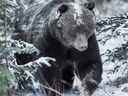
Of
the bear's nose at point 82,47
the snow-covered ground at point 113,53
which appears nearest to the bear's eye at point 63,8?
the bear's nose at point 82,47

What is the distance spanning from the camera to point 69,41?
597cm

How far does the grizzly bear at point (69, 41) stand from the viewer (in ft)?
19.1

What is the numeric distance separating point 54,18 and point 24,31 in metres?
1.06

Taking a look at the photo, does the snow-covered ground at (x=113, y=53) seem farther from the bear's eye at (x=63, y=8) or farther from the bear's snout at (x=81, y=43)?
the bear's eye at (x=63, y=8)

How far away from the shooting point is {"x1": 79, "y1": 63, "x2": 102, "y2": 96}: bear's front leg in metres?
6.24

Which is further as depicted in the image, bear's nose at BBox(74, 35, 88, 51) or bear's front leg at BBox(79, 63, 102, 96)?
bear's front leg at BBox(79, 63, 102, 96)

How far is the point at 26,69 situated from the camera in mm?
4723

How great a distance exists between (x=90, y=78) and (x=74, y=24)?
878 millimetres

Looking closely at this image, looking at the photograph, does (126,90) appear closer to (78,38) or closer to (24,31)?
(78,38)

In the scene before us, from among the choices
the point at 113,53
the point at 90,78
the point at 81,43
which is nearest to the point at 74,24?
the point at 81,43

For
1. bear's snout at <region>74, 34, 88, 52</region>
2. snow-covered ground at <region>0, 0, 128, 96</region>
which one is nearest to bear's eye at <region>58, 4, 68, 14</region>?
bear's snout at <region>74, 34, 88, 52</region>

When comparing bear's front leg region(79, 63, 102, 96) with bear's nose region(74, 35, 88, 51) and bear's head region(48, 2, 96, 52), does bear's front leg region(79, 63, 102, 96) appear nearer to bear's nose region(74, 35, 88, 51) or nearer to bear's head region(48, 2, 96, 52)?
bear's head region(48, 2, 96, 52)

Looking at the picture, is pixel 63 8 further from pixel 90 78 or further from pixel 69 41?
pixel 90 78

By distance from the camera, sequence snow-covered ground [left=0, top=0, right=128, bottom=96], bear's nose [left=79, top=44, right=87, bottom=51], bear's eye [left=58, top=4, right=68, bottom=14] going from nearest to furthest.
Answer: bear's nose [left=79, top=44, right=87, bottom=51] < bear's eye [left=58, top=4, right=68, bottom=14] < snow-covered ground [left=0, top=0, right=128, bottom=96]
